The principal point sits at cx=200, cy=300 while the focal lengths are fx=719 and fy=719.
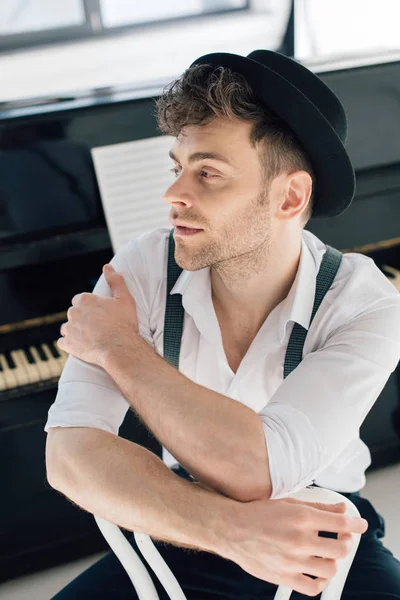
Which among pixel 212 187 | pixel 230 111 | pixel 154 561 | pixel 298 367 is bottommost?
pixel 154 561

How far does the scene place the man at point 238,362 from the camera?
42.8 inches

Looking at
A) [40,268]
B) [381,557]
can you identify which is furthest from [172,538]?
[40,268]

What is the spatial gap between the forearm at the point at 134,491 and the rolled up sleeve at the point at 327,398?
128mm

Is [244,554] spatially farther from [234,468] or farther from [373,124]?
[373,124]

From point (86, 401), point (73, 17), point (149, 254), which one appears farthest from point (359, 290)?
point (73, 17)

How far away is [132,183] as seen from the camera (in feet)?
7.28

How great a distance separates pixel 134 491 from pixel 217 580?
0.41m

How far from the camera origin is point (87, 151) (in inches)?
85.9

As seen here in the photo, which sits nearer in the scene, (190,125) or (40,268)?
(190,125)

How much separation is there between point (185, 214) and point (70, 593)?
2.47 ft

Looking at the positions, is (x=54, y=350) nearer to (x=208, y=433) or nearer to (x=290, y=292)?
(x=290, y=292)

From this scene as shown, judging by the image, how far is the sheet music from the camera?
219 cm

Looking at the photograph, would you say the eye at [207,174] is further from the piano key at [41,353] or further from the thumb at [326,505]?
the piano key at [41,353]

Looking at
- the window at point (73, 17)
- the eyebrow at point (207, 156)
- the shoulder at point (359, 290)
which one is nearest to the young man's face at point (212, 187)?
the eyebrow at point (207, 156)
